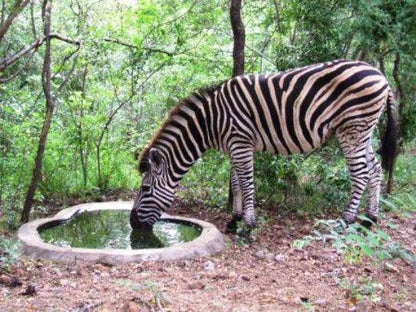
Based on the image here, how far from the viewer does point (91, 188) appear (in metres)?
8.98

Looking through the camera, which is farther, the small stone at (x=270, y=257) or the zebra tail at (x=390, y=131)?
the zebra tail at (x=390, y=131)

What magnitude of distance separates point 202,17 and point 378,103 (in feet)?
12.5

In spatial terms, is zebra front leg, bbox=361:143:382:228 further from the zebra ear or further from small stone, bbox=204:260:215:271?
the zebra ear

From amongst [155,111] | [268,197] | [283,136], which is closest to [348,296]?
[283,136]

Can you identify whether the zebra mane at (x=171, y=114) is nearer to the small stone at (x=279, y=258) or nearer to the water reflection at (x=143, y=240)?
Result: the water reflection at (x=143, y=240)

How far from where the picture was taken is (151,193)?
272 inches

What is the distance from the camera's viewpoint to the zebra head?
681 centimetres

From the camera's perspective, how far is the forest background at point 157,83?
7.81m

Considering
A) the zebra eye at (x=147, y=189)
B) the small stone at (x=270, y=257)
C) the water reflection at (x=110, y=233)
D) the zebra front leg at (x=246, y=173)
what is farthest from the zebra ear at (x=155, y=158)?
the small stone at (x=270, y=257)

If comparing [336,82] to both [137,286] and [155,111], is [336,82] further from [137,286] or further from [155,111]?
[155,111]

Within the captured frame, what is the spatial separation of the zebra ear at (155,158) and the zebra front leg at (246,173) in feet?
3.32

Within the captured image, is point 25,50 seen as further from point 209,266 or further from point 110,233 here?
point 209,266

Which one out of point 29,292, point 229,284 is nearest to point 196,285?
point 229,284

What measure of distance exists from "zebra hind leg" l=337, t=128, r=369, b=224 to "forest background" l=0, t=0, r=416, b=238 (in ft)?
2.96
